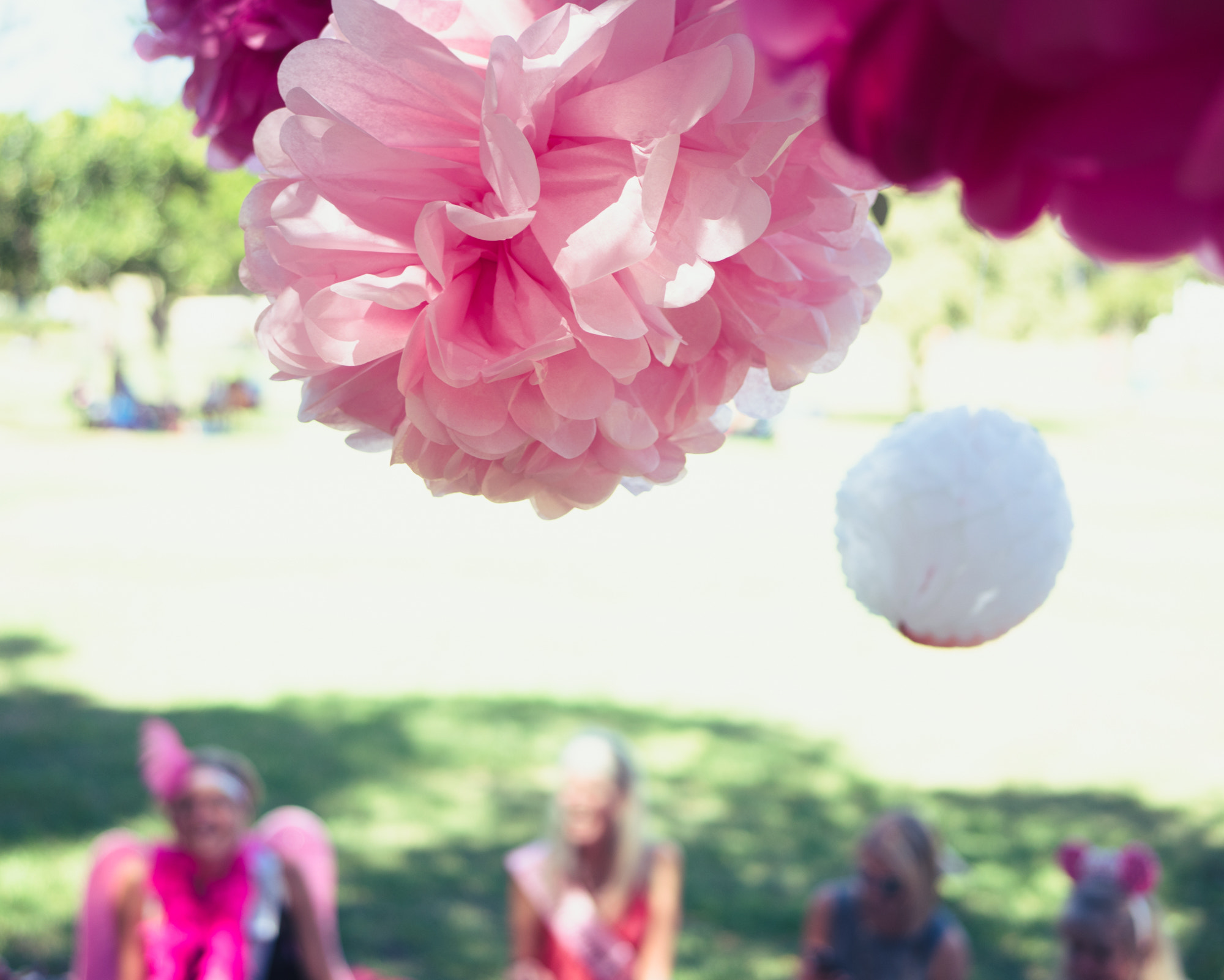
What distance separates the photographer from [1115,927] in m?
2.99

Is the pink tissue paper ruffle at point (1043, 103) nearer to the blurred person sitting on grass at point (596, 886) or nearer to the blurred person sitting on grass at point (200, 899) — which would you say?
the blurred person sitting on grass at point (200, 899)

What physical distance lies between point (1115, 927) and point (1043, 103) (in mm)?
3250

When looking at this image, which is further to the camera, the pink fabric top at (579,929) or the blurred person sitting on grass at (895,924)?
the pink fabric top at (579,929)

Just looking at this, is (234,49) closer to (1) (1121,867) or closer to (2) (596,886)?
(1) (1121,867)

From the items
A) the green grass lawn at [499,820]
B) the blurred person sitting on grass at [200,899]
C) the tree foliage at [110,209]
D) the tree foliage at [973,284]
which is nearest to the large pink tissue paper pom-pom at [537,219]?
the blurred person sitting on grass at [200,899]

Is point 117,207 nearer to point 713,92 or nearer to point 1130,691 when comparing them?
point 1130,691

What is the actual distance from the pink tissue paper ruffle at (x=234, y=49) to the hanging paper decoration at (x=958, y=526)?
339mm

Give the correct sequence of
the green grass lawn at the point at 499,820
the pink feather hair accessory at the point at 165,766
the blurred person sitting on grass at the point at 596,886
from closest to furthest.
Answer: the pink feather hair accessory at the point at 165,766 → the blurred person sitting on grass at the point at 596,886 → the green grass lawn at the point at 499,820

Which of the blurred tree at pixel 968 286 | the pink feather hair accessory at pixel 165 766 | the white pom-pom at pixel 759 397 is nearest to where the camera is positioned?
the white pom-pom at pixel 759 397

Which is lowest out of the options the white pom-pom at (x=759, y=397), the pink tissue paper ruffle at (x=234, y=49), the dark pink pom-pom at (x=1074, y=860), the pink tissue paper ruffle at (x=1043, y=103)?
the dark pink pom-pom at (x=1074, y=860)

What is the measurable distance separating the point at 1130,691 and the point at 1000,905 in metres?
3.09

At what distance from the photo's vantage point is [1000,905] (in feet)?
15.2

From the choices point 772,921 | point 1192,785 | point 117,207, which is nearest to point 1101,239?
point 772,921

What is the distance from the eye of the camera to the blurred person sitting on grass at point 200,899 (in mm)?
3090
